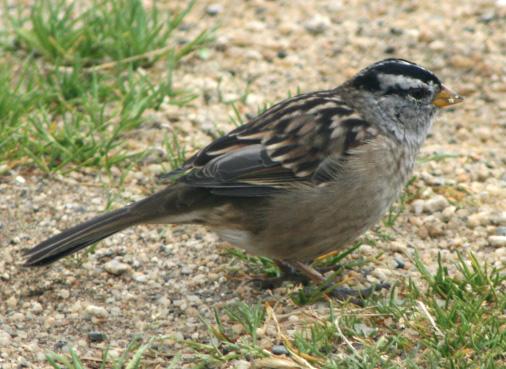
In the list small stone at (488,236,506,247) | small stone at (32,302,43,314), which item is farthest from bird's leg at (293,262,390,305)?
small stone at (32,302,43,314)

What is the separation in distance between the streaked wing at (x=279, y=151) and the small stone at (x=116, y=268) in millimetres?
694

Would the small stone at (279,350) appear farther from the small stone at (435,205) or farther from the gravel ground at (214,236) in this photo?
the small stone at (435,205)

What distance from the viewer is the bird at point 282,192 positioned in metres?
5.37

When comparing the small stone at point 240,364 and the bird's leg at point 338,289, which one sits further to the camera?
the bird's leg at point 338,289

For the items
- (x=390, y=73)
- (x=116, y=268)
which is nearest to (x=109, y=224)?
(x=116, y=268)

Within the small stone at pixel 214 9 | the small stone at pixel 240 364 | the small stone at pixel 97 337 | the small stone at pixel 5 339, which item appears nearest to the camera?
the small stone at pixel 240 364

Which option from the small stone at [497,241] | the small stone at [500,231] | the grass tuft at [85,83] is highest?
the grass tuft at [85,83]

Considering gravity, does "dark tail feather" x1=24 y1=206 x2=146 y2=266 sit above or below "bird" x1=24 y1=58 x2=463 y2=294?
below

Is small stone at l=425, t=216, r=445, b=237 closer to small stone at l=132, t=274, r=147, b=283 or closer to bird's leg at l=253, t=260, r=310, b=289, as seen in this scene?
bird's leg at l=253, t=260, r=310, b=289

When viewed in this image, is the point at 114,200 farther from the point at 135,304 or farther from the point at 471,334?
the point at 471,334

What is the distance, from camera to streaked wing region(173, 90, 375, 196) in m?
5.34

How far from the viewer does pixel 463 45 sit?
27.1ft

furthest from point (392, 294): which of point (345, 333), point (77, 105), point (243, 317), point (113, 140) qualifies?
point (77, 105)

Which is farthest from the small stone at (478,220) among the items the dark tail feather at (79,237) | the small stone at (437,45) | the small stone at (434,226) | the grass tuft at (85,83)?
the small stone at (437,45)
